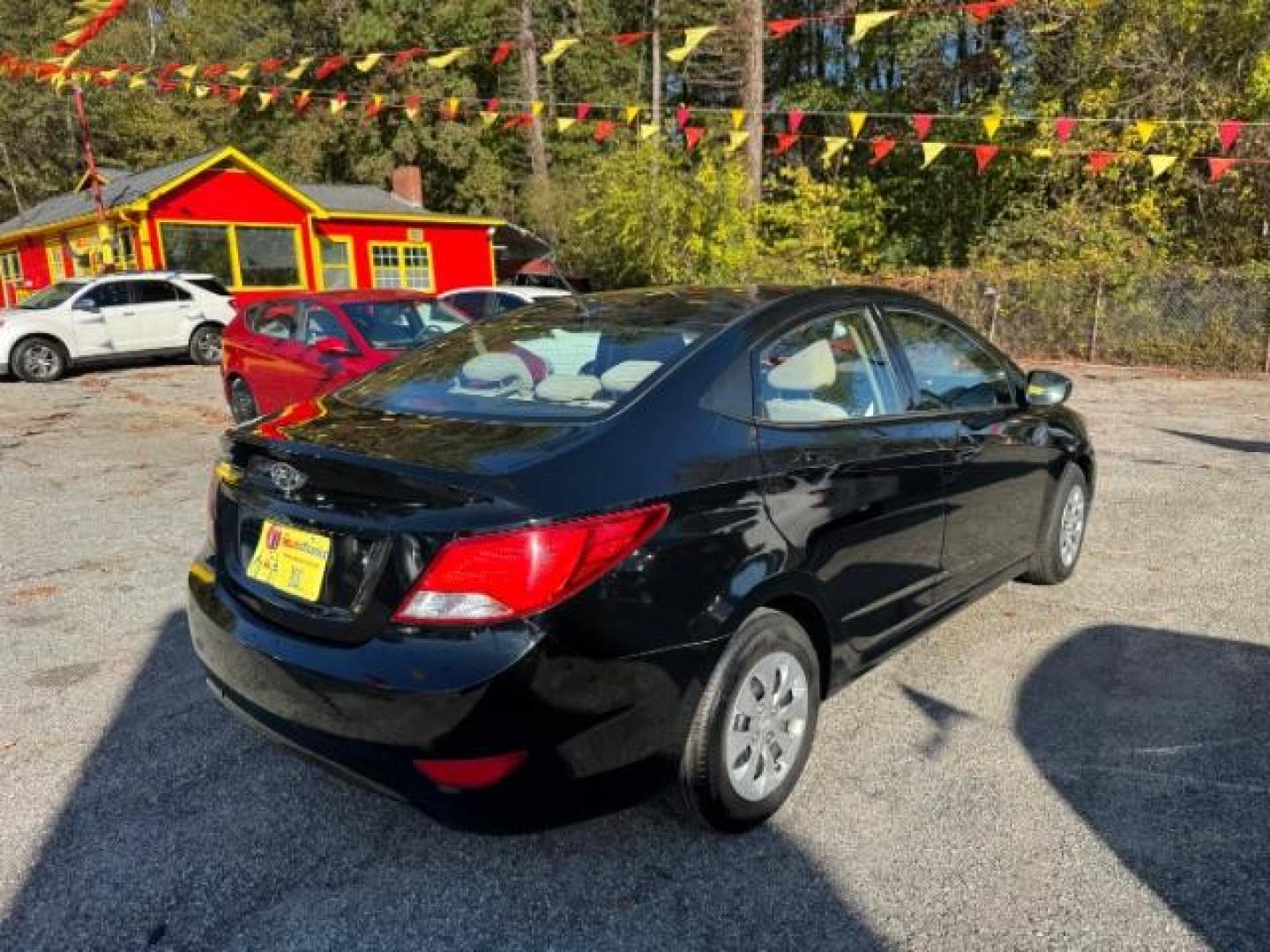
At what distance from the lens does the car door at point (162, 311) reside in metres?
15.7

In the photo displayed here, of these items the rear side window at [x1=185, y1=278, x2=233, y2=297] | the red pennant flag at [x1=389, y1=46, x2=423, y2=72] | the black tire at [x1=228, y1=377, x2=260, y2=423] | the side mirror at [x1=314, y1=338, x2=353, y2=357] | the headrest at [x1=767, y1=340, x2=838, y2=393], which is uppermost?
the red pennant flag at [x1=389, y1=46, x2=423, y2=72]

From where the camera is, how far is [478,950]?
2.26 metres

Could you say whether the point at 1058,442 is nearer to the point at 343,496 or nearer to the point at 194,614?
the point at 343,496

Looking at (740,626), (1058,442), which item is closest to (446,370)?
(740,626)

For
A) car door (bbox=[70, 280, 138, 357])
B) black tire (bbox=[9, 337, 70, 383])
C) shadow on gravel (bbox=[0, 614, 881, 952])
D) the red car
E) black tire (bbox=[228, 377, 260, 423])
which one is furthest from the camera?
car door (bbox=[70, 280, 138, 357])

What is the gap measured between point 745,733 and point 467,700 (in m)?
0.91

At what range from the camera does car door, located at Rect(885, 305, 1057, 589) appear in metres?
3.55

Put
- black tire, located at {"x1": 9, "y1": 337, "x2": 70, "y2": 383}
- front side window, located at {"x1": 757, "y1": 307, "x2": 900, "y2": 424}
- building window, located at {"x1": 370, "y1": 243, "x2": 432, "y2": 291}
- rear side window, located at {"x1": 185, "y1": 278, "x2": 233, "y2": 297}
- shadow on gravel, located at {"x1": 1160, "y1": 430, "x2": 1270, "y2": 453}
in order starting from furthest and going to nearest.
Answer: building window, located at {"x1": 370, "y1": 243, "x2": 432, "y2": 291}
rear side window, located at {"x1": 185, "y1": 278, "x2": 233, "y2": 297}
black tire, located at {"x1": 9, "y1": 337, "x2": 70, "y2": 383}
shadow on gravel, located at {"x1": 1160, "y1": 430, "x2": 1270, "y2": 453}
front side window, located at {"x1": 757, "y1": 307, "x2": 900, "y2": 424}

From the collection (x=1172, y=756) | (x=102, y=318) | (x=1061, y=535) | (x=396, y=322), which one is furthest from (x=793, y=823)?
(x=102, y=318)

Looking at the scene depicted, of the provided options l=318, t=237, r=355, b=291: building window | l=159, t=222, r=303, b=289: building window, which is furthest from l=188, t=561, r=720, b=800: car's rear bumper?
l=318, t=237, r=355, b=291: building window

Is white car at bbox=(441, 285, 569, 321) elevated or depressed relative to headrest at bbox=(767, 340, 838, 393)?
depressed

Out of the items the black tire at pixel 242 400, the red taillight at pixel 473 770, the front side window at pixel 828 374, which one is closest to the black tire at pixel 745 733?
the red taillight at pixel 473 770

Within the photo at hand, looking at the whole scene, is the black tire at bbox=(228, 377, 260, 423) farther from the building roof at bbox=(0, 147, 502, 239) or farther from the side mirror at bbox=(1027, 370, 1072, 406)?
the building roof at bbox=(0, 147, 502, 239)

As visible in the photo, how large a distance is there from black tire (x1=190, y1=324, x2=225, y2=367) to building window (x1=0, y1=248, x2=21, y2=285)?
14680 millimetres
